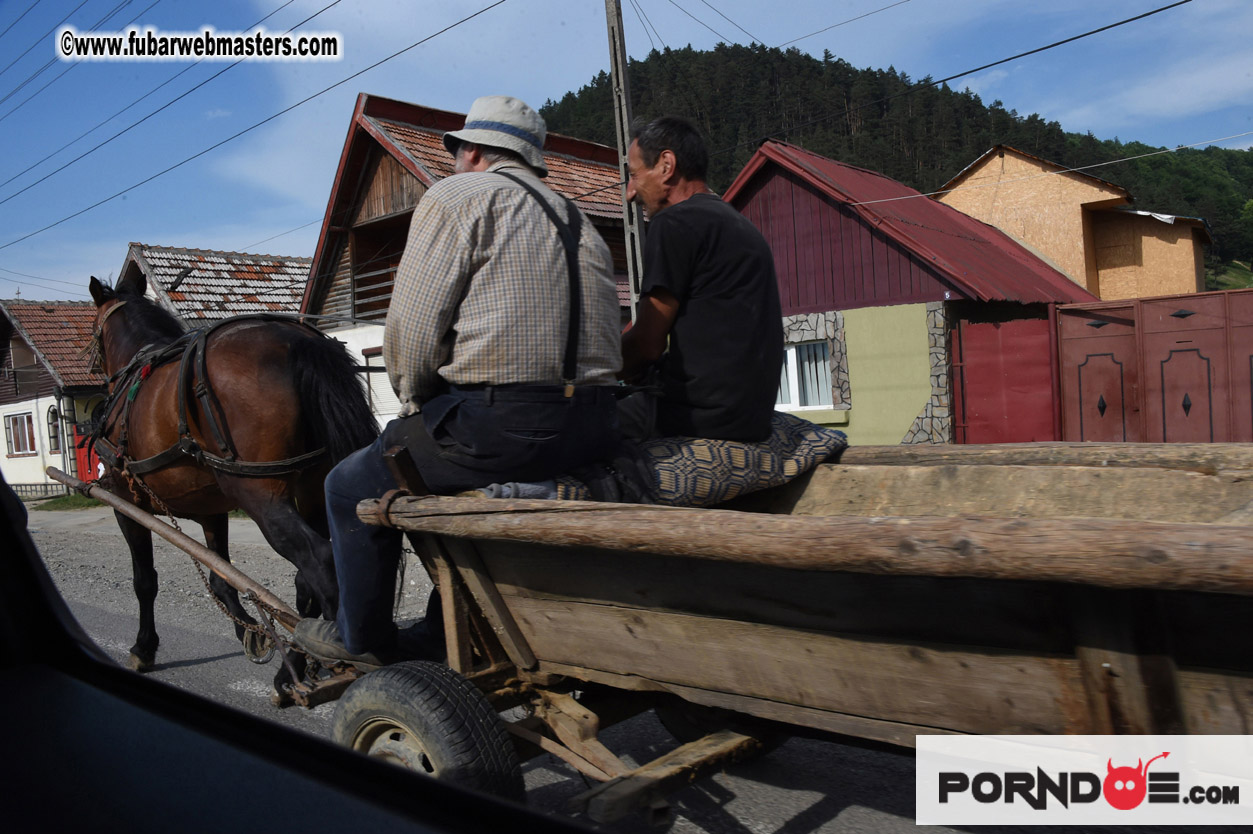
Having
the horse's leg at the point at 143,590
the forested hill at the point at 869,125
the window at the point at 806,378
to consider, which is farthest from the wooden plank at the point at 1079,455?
the window at the point at 806,378

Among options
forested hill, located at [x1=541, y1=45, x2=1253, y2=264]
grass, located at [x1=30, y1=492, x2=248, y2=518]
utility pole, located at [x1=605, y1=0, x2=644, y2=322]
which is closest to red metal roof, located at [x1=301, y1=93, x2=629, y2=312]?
forested hill, located at [x1=541, y1=45, x2=1253, y2=264]

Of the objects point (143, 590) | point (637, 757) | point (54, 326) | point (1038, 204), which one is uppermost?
point (1038, 204)

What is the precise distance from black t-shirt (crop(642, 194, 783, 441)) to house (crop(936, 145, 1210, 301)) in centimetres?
1663

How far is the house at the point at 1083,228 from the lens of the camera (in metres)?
17.3

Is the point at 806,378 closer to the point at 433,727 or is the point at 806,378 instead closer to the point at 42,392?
the point at 433,727

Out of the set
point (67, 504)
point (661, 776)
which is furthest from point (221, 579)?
point (67, 504)

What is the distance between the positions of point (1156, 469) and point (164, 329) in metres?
5.17

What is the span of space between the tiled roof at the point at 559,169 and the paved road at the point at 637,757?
Answer: 819 centimetres

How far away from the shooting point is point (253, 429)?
157 inches

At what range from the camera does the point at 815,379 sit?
43.6ft

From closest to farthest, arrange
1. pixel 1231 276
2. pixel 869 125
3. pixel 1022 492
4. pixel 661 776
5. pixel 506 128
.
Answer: pixel 661 776 < pixel 506 128 < pixel 1022 492 < pixel 869 125 < pixel 1231 276

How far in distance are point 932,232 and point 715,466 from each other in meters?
12.1

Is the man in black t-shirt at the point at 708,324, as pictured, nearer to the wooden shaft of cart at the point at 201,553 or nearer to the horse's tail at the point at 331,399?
the wooden shaft of cart at the point at 201,553

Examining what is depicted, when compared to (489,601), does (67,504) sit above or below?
below
